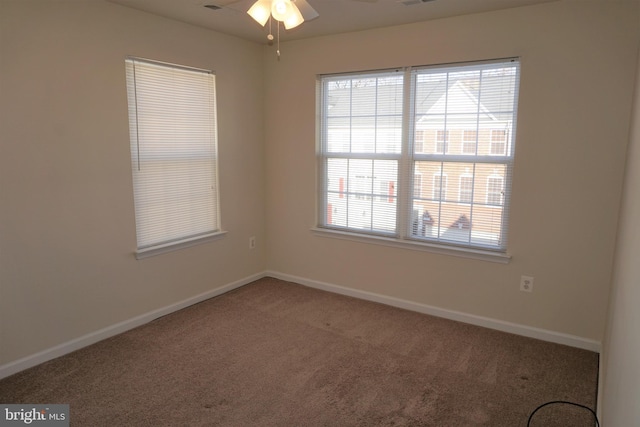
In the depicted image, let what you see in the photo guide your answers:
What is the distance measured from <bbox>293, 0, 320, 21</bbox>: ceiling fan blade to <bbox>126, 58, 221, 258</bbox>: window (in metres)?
1.71

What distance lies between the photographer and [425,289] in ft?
Result: 12.1

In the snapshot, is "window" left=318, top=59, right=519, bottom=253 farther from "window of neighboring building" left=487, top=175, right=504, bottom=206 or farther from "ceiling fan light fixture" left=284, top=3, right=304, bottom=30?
"ceiling fan light fixture" left=284, top=3, right=304, bottom=30

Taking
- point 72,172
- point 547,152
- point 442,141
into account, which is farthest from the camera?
point 442,141

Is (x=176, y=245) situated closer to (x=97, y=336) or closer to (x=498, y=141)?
(x=97, y=336)

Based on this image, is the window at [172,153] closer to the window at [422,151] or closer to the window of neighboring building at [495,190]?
the window at [422,151]

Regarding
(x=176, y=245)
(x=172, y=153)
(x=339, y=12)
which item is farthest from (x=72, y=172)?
(x=339, y=12)

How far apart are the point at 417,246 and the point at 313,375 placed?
4.94 ft

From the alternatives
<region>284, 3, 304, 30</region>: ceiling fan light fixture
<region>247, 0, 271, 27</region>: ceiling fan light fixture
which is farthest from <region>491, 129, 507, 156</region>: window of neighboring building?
<region>247, 0, 271, 27</region>: ceiling fan light fixture

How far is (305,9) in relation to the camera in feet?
6.74

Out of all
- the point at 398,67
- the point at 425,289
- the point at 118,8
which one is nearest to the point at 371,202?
the point at 425,289

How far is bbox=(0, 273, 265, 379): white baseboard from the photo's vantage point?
2705 mm

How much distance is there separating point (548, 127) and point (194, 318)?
3.14m

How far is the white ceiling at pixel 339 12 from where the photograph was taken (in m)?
2.96

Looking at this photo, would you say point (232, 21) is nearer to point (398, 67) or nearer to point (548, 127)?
point (398, 67)
